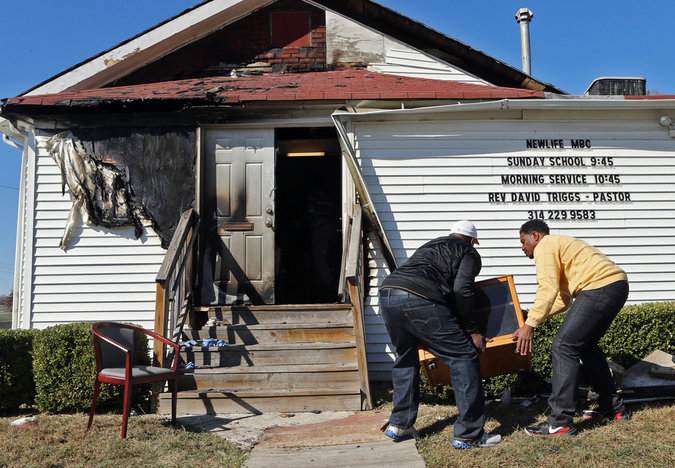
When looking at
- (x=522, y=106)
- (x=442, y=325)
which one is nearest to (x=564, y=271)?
(x=442, y=325)

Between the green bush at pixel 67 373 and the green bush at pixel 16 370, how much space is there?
223mm

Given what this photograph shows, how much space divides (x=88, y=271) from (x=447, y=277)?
5.34 m

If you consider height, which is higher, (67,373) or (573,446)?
(67,373)

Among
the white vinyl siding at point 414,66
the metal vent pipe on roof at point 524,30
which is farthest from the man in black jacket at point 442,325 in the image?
the metal vent pipe on roof at point 524,30

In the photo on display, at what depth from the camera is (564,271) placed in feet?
16.0

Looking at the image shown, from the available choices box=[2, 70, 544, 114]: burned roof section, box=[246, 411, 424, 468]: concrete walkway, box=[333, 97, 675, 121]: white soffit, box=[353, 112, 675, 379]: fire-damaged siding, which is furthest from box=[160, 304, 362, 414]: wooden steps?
box=[2, 70, 544, 114]: burned roof section

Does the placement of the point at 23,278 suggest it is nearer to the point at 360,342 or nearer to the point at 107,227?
the point at 107,227

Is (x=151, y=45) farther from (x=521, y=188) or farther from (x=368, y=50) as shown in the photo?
(x=521, y=188)

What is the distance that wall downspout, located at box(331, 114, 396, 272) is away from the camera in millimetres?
7816

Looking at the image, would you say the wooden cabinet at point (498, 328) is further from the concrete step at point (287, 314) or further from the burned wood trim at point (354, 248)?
the concrete step at point (287, 314)

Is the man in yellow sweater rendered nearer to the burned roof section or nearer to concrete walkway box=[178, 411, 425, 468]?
concrete walkway box=[178, 411, 425, 468]

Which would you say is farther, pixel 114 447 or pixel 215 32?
pixel 215 32

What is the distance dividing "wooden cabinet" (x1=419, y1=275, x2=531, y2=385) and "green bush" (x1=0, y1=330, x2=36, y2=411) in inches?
162

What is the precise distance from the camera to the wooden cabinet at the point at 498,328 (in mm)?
5089
